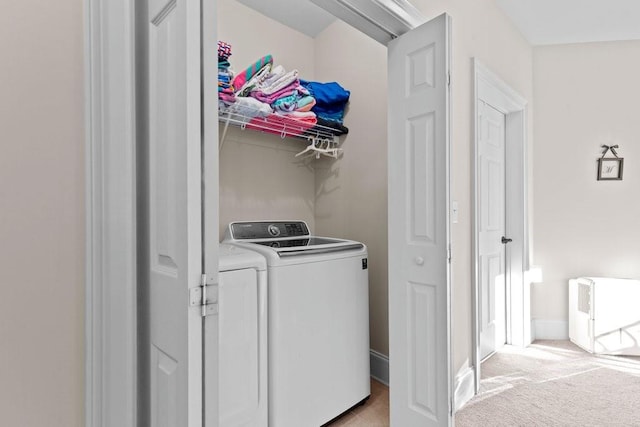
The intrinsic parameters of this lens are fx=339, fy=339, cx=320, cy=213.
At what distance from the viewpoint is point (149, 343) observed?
0.95 metres

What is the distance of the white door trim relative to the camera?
36.6 inches

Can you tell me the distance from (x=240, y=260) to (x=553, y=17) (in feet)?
9.93

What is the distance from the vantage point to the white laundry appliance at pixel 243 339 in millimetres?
1362

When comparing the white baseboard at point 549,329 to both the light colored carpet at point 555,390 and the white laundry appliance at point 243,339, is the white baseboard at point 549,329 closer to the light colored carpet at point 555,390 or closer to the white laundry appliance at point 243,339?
the light colored carpet at point 555,390

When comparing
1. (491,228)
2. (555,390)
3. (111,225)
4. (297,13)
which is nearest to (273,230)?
(111,225)

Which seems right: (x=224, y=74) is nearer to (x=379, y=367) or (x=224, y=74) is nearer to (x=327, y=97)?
(x=327, y=97)

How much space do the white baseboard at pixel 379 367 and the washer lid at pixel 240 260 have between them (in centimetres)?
121

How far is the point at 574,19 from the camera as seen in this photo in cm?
267

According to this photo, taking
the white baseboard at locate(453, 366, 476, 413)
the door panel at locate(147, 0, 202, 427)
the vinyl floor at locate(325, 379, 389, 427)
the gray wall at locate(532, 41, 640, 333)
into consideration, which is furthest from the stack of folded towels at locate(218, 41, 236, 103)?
the gray wall at locate(532, 41, 640, 333)

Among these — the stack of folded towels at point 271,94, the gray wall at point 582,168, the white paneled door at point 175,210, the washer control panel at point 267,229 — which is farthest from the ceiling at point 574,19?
the white paneled door at point 175,210

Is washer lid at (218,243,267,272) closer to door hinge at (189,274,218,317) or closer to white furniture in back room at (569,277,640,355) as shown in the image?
door hinge at (189,274,218,317)

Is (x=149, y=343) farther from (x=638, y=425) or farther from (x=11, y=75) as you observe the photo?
Answer: (x=638, y=425)

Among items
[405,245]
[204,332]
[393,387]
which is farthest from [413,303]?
[204,332]

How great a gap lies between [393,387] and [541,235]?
7.57ft
